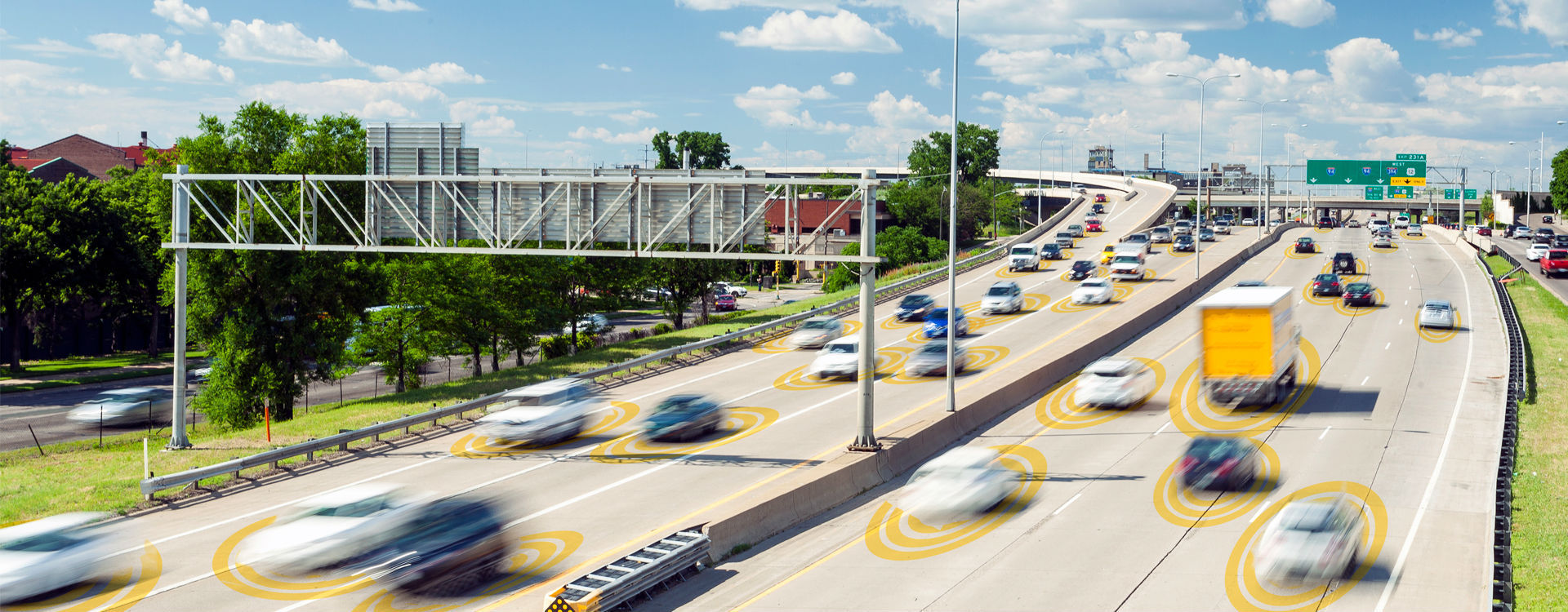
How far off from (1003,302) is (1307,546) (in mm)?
35797

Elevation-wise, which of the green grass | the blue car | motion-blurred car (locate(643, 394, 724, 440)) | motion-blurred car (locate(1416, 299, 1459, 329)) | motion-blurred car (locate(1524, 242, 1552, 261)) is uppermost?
motion-blurred car (locate(1524, 242, 1552, 261))

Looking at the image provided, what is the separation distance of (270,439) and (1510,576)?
30.0m

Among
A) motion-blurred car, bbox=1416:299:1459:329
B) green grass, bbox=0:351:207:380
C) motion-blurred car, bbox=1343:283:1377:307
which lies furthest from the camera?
green grass, bbox=0:351:207:380

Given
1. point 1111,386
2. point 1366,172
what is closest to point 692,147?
point 1366,172

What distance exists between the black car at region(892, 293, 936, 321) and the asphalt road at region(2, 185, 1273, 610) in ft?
24.0

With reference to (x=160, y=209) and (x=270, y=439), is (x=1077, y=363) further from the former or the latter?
(x=160, y=209)

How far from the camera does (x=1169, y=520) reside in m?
21.0

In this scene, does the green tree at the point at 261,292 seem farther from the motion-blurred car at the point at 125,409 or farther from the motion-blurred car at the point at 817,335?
the motion-blurred car at the point at 817,335

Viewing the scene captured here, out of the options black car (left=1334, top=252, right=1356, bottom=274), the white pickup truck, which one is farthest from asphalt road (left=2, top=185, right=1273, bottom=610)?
black car (left=1334, top=252, right=1356, bottom=274)

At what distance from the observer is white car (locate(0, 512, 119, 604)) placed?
1562cm

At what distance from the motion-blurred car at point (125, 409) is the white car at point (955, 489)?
33.8 meters

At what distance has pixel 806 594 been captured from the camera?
17047 mm

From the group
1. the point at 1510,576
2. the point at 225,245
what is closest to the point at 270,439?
the point at 225,245

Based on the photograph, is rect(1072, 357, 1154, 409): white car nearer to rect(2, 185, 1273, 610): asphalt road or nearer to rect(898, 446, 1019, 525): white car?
rect(2, 185, 1273, 610): asphalt road
